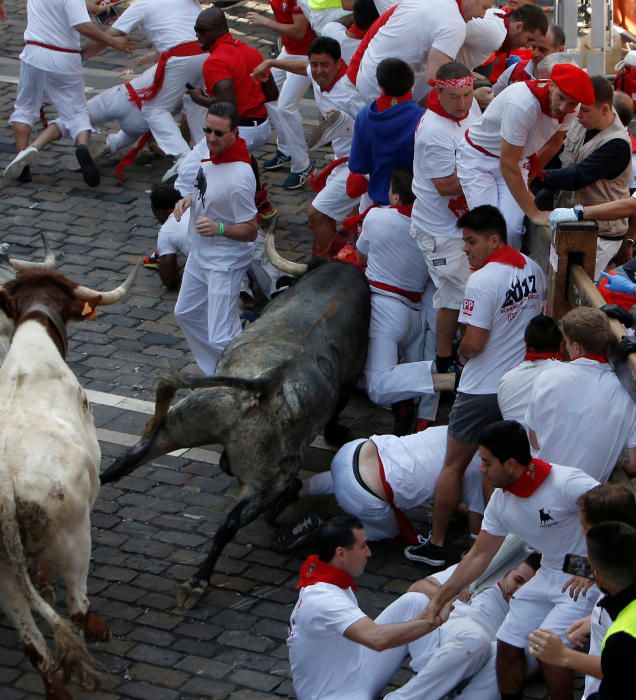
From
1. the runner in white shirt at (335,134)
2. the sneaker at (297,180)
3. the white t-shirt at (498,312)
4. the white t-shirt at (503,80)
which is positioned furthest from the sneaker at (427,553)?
the sneaker at (297,180)

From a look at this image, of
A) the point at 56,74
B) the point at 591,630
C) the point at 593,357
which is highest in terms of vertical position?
the point at 593,357

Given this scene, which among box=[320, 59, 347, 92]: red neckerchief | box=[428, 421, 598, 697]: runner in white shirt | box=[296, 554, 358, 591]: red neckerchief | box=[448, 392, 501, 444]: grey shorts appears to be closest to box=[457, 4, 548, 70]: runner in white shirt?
box=[320, 59, 347, 92]: red neckerchief

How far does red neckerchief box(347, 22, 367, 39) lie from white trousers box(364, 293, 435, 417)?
3893mm

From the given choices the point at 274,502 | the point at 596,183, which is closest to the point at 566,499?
the point at 274,502

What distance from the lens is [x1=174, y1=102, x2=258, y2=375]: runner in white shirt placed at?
10.2m

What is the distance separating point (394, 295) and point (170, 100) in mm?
4937

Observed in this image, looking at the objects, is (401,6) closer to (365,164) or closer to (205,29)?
(365,164)

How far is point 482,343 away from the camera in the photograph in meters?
8.55

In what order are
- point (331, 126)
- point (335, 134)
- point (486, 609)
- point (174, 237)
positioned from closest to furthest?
point (486, 609)
point (174, 237)
point (331, 126)
point (335, 134)

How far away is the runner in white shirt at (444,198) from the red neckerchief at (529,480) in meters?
2.72

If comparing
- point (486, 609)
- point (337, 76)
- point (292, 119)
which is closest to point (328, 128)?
point (337, 76)

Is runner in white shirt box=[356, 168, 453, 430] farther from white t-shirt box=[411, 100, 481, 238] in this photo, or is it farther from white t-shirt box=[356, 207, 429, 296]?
white t-shirt box=[411, 100, 481, 238]

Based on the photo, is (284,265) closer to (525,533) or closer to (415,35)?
(415,35)

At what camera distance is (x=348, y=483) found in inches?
341
